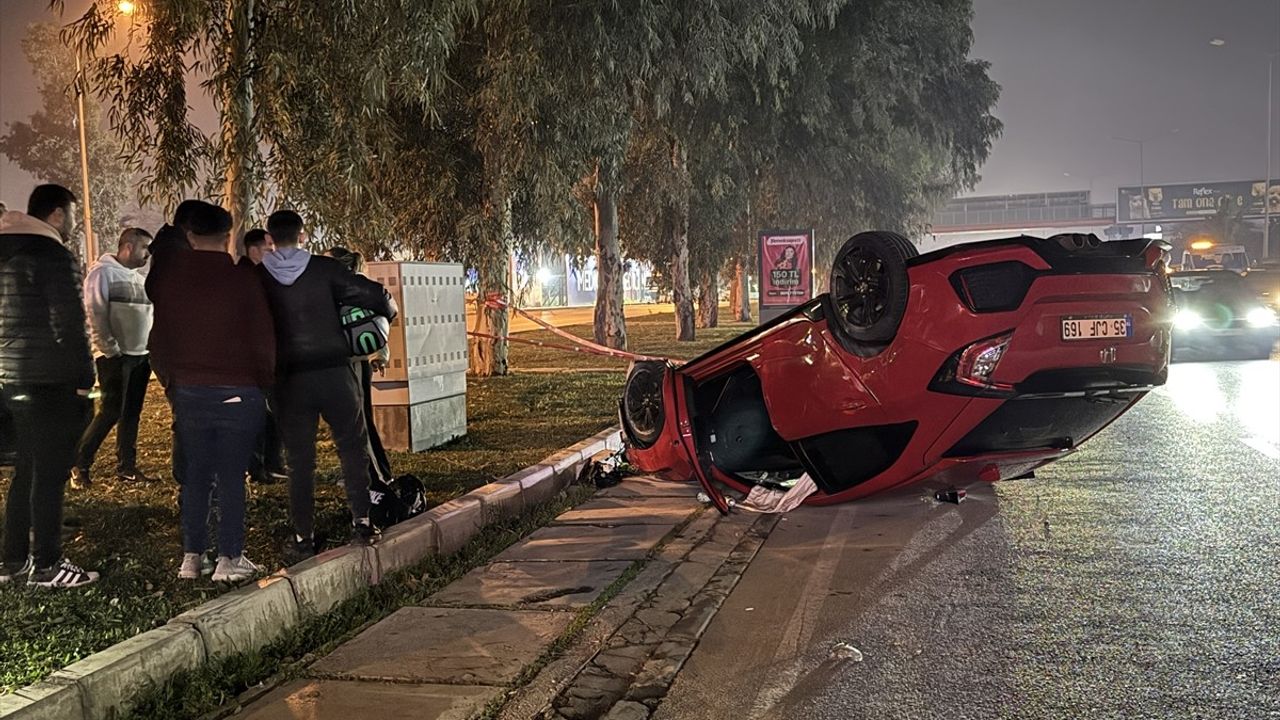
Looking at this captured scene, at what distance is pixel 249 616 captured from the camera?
14.6 ft

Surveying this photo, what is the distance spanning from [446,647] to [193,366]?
181 centimetres

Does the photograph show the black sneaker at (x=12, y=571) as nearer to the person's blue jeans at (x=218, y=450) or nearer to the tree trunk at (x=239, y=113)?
the person's blue jeans at (x=218, y=450)

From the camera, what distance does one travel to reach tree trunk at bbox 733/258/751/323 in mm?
38047

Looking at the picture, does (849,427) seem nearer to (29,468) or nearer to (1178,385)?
(29,468)

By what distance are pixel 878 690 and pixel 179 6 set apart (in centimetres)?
677

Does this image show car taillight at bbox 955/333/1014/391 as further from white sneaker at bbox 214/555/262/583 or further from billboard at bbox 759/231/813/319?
billboard at bbox 759/231/813/319

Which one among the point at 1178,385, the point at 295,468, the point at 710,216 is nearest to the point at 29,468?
the point at 295,468

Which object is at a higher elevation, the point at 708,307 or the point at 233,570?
the point at 708,307

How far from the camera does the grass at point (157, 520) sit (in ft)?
14.2

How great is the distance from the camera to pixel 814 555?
19.1ft

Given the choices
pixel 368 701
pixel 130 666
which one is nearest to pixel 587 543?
pixel 368 701

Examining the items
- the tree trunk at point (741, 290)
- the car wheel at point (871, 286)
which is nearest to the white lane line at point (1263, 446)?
the car wheel at point (871, 286)

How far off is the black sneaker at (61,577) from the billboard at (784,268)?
19.9 m

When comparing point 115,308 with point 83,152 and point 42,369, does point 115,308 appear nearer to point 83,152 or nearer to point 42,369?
point 42,369
